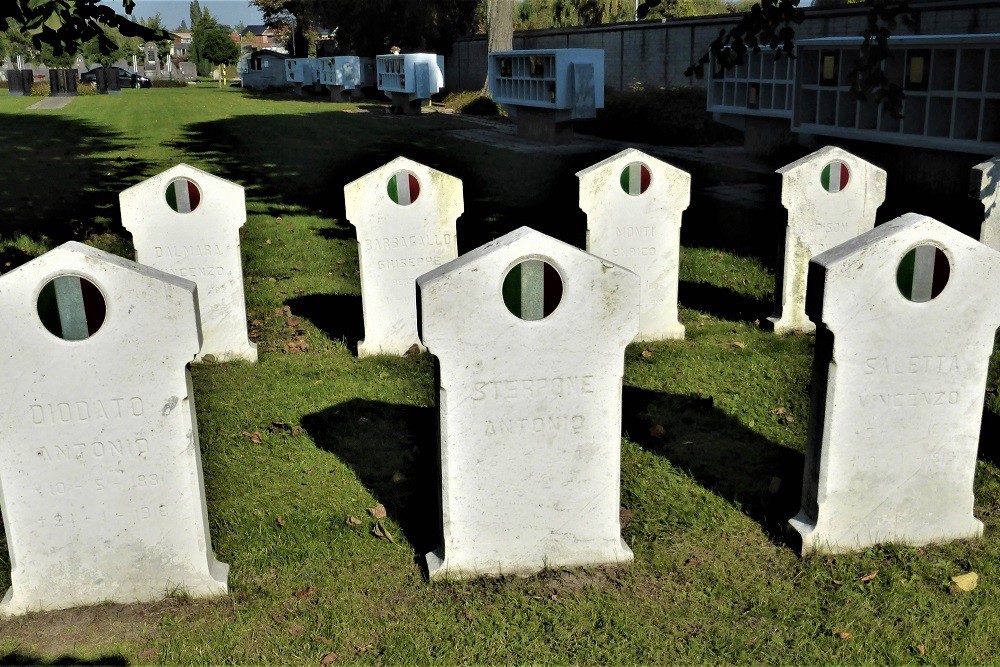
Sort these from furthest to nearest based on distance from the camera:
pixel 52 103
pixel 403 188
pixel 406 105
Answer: pixel 52 103 → pixel 406 105 → pixel 403 188

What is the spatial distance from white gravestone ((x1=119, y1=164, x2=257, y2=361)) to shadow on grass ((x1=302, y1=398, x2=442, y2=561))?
1.65 metres

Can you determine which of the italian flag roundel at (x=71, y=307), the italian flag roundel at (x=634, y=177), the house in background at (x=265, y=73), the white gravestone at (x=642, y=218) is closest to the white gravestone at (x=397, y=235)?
the white gravestone at (x=642, y=218)

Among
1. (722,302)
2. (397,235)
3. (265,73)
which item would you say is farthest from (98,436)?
(265,73)

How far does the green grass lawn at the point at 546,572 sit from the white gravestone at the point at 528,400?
0.20 meters

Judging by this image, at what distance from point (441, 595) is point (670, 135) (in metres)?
20.5

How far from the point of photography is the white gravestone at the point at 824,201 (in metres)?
8.24

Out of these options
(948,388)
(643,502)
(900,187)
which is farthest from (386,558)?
(900,187)

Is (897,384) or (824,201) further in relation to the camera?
(824,201)

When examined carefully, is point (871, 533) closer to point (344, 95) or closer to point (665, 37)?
point (665, 37)

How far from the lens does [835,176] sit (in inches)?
326

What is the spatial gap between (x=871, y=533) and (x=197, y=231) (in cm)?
541

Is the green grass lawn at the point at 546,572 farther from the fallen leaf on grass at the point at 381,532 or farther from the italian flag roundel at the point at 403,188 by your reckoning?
the italian flag roundel at the point at 403,188

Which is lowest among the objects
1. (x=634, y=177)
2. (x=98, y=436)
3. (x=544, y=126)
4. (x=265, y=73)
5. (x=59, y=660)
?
(x=59, y=660)

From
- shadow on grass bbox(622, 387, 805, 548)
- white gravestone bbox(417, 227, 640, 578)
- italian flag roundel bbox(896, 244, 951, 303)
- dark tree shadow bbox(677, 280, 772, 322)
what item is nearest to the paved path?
dark tree shadow bbox(677, 280, 772, 322)
